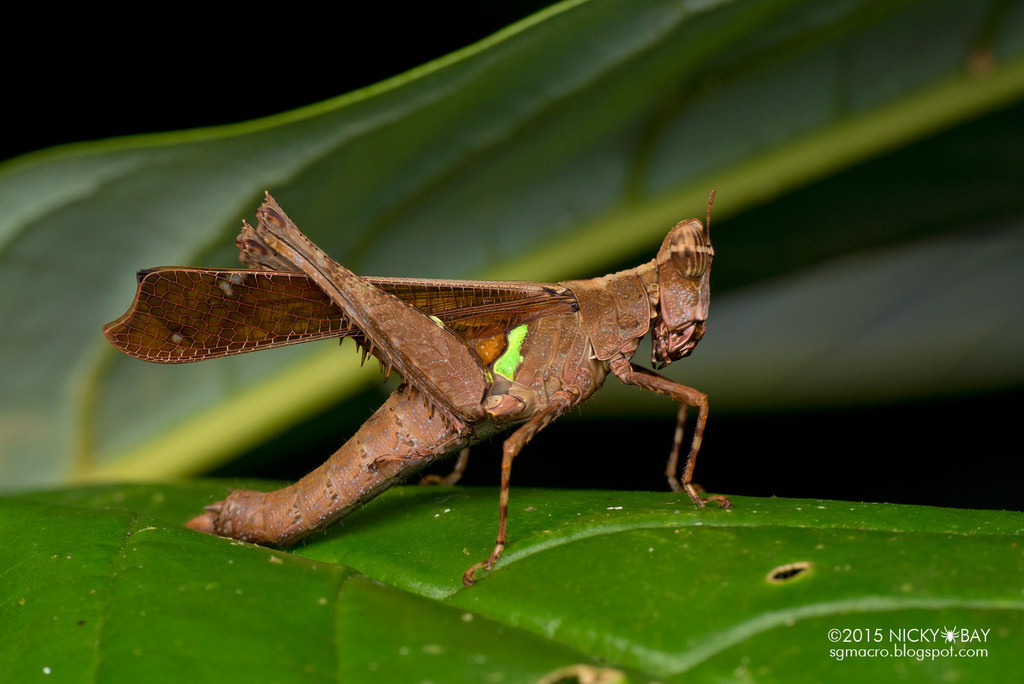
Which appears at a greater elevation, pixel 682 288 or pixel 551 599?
pixel 682 288

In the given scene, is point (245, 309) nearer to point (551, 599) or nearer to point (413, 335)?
point (413, 335)

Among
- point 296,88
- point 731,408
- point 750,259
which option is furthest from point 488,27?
point 731,408

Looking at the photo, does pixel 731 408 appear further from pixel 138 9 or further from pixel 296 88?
pixel 138 9

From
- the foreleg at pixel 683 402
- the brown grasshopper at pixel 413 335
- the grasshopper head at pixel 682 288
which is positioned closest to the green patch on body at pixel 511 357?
the brown grasshopper at pixel 413 335

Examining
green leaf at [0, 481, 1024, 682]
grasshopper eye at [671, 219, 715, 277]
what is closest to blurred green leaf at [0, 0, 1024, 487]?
grasshopper eye at [671, 219, 715, 277]

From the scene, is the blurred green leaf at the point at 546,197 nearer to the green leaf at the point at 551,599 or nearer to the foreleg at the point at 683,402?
the foreleg at the point at 683,402

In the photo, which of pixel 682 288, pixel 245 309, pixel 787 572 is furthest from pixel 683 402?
pixel 245 309

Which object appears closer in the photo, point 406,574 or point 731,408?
point 406,574
